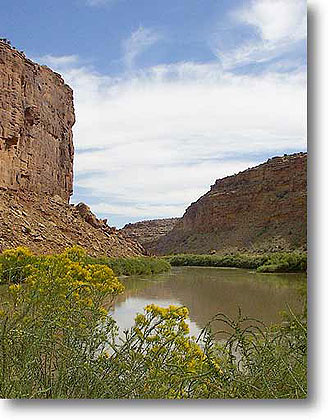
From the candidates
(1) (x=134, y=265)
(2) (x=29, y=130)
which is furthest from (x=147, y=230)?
(2) (x=29, y=130)

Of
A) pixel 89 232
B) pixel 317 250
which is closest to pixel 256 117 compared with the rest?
pixel 317 250

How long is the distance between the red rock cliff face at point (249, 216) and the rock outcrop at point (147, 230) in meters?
0.11

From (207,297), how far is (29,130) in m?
2.26

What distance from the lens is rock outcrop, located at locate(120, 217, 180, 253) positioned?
13.2ft

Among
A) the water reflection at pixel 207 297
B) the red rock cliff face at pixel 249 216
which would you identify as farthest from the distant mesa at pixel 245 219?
the water reflection at pixel 207 297

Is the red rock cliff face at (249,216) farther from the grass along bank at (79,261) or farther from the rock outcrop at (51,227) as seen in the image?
the rock outcrop at (51,227)

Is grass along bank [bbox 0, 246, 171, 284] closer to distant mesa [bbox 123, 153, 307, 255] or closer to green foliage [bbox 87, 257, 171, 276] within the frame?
green foliage [bbox 87, 257, 171, 276]

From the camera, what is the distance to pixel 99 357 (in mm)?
2072

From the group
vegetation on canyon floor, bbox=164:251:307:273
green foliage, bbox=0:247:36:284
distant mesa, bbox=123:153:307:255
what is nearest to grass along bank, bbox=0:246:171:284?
green foliage, bbox=0:247:36:284

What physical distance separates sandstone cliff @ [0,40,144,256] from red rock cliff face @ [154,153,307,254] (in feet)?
3.64

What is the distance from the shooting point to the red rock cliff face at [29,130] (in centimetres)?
418

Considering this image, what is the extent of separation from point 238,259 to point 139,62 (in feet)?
12.1

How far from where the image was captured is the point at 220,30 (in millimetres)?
2646

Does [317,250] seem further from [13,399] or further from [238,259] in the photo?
[238,259]
